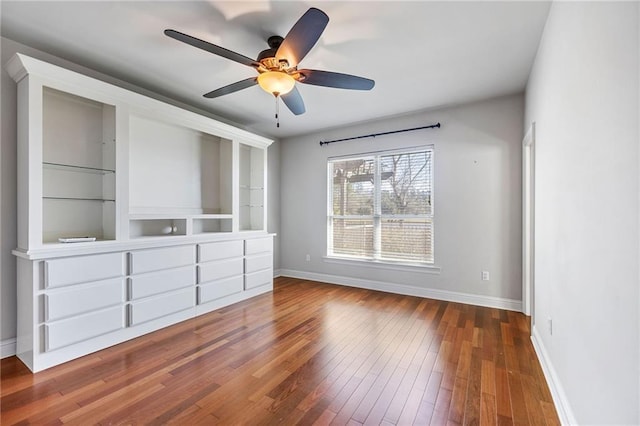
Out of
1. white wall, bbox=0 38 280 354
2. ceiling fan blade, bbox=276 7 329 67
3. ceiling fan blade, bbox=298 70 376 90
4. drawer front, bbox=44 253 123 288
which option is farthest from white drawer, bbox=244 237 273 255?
ceiling fan blade, bbox=276 7 329 67

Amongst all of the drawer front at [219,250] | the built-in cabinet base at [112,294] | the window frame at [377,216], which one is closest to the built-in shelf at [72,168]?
the built-in cabinet base at [112,294]

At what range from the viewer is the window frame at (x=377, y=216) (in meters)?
4.15

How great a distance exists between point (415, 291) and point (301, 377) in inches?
103

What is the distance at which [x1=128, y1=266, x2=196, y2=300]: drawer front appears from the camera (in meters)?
2.85

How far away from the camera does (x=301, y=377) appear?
214 centimetres

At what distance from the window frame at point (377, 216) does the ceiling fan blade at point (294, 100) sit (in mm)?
1975

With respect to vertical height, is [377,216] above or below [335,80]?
below

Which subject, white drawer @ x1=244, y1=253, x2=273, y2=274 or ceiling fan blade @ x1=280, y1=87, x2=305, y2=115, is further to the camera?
white drawer @ x1=244, y1=253, x2=273, y2=274

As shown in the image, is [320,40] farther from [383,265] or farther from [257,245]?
[383,265]

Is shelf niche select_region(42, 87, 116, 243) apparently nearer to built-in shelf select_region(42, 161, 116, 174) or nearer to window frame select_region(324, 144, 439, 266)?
built-in shelf select_region(42, 161, 116, 174)

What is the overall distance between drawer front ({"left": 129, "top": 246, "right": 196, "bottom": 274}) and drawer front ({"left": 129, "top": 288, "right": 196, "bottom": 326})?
315 mm

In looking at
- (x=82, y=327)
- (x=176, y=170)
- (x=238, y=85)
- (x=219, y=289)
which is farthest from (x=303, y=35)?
(x=219, y=289)

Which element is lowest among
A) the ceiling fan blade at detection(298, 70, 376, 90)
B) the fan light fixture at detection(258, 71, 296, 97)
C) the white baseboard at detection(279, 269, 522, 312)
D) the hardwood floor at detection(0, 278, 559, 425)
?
the hardwood floor at detection(0, 278, 559, 425)

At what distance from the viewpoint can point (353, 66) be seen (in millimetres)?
2830
